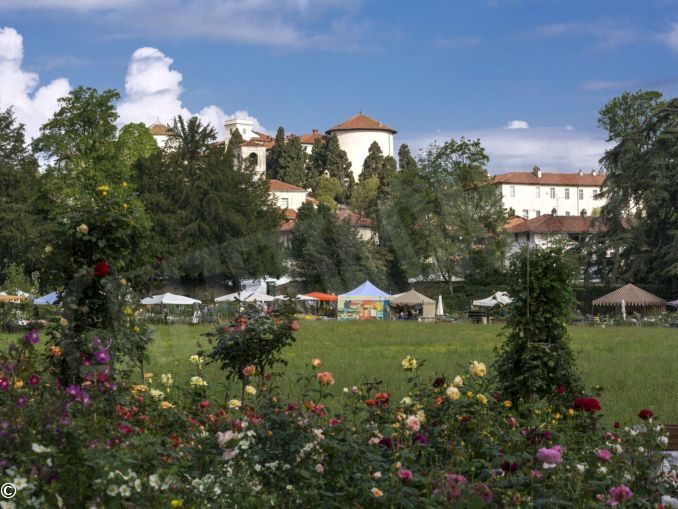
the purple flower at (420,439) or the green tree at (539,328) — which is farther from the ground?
the green tree at (539,328)

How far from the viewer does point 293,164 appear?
414 ft

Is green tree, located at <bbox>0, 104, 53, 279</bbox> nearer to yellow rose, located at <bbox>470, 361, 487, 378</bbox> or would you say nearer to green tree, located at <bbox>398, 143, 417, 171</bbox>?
yellow rose, located at <bbox>470, 361, 487, 378</bbox>

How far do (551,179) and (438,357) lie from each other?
4638 inches

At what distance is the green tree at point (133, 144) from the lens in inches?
2523

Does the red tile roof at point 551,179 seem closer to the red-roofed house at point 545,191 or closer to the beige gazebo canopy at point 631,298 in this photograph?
the red-roofed house at point 545,191

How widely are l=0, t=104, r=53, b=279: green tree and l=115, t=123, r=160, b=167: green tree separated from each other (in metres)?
5.25

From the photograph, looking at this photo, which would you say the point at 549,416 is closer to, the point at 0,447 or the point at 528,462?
the point at 528,462

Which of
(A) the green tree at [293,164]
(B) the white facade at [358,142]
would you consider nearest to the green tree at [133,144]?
(A) the green tree at [293,164]

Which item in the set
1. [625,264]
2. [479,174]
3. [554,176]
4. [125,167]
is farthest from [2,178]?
[554,176]

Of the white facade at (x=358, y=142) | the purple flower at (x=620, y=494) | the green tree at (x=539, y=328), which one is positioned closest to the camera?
the purple flower at (x=620, y=494)

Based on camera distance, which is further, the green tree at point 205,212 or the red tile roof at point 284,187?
the red tile roof at point 284,187

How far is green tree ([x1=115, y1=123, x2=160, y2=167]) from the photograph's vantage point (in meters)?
64.1

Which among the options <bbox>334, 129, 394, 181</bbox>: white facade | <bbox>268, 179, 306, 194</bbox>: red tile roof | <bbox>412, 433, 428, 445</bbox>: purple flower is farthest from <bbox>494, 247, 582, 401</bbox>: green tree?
<bbox>334, 129, 394, 181</bbox>: white facade

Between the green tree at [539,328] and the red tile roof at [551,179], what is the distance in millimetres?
127419
